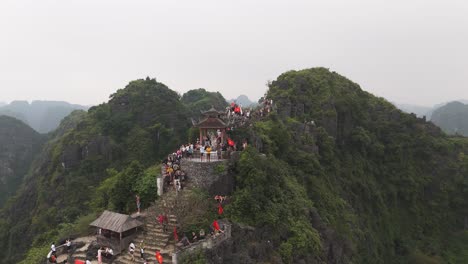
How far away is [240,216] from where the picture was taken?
21.5m

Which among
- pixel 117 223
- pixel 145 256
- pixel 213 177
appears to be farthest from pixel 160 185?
pixel 145 256

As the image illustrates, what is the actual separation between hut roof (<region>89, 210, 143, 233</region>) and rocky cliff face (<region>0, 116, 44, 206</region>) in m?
85.9

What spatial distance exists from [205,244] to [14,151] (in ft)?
361

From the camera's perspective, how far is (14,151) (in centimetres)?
10838

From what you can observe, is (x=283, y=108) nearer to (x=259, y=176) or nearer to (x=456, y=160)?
(x=259, y=176)

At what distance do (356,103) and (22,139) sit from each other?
10359 centimetres

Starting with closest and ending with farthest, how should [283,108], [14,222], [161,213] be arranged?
[161,213]
[283,108]
[14,222]

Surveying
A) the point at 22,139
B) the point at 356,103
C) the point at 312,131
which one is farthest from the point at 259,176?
the point at 22,139

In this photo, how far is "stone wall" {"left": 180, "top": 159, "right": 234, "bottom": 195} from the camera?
22.5 metres

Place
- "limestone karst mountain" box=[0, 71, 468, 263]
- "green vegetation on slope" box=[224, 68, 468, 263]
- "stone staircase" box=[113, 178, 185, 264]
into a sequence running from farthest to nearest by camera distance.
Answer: "green vegetation on slope" box=[224, 68, 468, 263]
"limestone karst mountain" box=[0, 71, 468, 263]
"stone staircase" box=[113, 178, 185, 264]

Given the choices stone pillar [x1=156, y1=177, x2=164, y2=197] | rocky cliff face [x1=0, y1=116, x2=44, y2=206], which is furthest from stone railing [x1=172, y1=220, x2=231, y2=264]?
rocky cliff face [x1=0, y1=116, x2=44, y2=206]

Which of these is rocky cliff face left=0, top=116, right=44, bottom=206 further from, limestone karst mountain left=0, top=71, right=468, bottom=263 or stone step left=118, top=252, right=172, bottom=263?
stone step left=118, top=252, right=172, bottom=263

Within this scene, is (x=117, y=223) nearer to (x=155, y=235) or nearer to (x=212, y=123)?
(x=155, y=235)


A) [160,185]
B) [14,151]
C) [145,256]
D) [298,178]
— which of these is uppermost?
[160,185]
